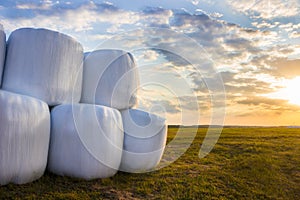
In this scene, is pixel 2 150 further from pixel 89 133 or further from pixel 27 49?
pixel 27 49

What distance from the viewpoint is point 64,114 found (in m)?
4.42

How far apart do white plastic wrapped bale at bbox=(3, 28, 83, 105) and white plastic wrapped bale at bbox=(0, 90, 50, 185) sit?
338 mm

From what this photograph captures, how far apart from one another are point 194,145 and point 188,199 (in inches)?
220

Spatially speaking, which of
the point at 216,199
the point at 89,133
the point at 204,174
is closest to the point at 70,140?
the point at 89,133

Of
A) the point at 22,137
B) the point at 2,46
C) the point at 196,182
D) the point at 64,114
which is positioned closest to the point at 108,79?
the point at 64,114

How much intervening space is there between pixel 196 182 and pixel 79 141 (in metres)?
2.20

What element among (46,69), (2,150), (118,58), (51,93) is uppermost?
(118,58)

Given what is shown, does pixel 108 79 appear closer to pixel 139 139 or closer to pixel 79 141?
pixel 139 139

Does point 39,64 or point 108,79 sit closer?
point 39,64

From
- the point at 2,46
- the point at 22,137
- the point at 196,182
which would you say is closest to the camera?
the point at 22,137

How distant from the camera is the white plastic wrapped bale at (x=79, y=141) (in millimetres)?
4383

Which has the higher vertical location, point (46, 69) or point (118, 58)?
point (118, 58)

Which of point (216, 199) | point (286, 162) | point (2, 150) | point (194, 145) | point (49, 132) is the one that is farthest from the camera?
point (194, 145)

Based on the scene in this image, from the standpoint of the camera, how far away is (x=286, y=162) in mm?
7664
